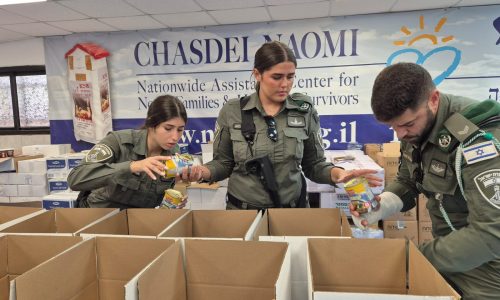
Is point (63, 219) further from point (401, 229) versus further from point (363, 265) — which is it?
point (401, 229)

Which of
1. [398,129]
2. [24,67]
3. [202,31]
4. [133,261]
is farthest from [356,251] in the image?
[24,67]

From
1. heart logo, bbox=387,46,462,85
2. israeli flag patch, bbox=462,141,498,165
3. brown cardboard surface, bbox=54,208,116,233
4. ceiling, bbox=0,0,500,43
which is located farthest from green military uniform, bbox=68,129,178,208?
heart logo, bbox=387,46,462,85

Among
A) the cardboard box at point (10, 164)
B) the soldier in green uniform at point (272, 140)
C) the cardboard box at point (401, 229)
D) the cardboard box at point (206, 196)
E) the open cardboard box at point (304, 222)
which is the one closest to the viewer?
the open cardboard box at point (304, 222)

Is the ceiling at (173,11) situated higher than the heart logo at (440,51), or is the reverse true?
the ceiling at (173,11)

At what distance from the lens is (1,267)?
1170 mm

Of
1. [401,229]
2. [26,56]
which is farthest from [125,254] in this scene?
[26,56]

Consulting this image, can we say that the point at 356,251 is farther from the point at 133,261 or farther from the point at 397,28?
the point at 397,28

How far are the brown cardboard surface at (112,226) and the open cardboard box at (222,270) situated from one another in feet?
1.26

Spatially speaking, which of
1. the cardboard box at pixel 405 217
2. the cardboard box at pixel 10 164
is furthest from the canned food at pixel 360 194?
the cardboard box at pixel 10 164

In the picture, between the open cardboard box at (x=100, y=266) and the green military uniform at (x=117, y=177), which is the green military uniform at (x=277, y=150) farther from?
the open cardboard box at (x=100, y=266)

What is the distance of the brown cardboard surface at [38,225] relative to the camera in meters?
1.34

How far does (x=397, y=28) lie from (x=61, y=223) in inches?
144

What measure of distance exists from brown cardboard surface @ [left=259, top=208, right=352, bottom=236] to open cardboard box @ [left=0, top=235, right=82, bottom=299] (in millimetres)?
691

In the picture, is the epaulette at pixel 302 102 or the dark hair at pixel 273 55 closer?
the dark hair at pixel 273 55
